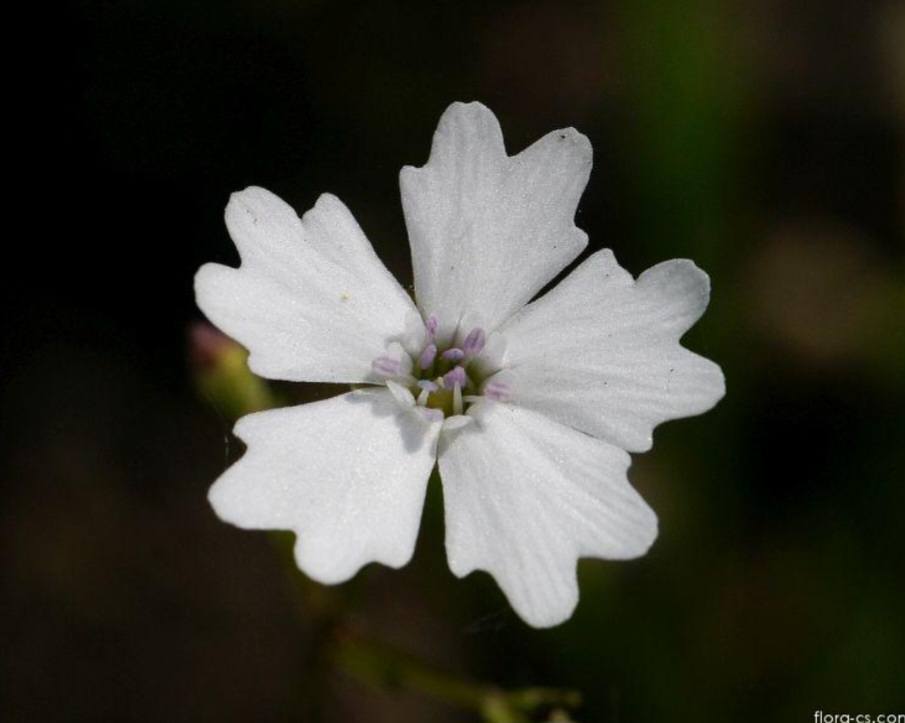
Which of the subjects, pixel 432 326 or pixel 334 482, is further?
pixel 432 326

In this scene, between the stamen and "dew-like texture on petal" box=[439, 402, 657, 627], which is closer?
"dew-like texture on petal" box=[439, 402, 657, 627]

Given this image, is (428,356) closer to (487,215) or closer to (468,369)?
(468,369)

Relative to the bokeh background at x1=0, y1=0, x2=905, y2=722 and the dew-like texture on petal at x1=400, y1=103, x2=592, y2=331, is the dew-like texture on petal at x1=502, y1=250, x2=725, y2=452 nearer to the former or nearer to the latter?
the dew-like texture on petal at x1=400, y1=103, x2=592, y2=331

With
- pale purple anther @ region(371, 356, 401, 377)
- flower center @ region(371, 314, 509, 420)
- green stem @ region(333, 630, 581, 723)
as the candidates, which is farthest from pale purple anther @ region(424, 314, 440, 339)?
green stem @ region(333, 630, 581, 723)

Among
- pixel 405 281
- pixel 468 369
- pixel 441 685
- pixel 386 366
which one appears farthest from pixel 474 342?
pixel 405 281

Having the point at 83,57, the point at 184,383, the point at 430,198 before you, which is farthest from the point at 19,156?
the point at 430,198

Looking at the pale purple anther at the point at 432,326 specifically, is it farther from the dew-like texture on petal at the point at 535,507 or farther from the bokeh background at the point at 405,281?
the bokeh background at the point at 405,281

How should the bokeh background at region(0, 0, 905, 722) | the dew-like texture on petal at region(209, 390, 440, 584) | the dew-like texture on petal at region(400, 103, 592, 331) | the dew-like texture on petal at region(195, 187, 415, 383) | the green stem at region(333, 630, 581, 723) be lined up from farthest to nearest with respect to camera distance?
the bokeh background at region(0, 0, 905, 722), the green stem at region(333, 630, 581, 723), the dew-like texture on petal at region(400, 103, 592, 331), the dew-like texture on petal at region(195, 187, 415, 383), the dew-like texture on petal at region(209, 390, 440, 584)
